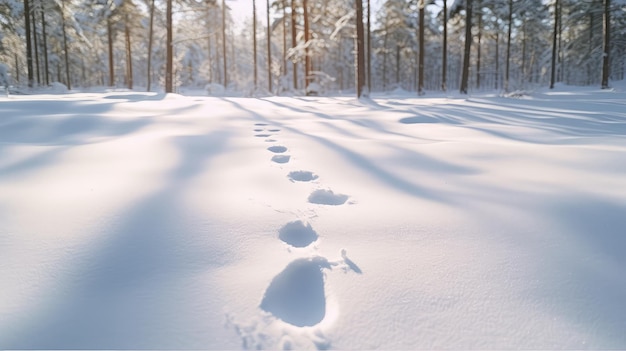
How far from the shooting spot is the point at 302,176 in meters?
2.60

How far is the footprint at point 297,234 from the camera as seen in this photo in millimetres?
1628

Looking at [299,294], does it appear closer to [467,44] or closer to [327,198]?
[327,198]

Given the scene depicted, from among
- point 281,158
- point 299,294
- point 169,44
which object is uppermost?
point 169,44

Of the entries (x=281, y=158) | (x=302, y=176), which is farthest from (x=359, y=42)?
(x=302, y=176)

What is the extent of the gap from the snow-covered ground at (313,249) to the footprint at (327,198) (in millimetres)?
16

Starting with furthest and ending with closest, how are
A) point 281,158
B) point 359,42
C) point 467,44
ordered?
point 467,44 < point 359,42 < point 281,158

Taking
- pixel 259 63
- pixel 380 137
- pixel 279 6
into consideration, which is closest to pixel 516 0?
pixel 279 6

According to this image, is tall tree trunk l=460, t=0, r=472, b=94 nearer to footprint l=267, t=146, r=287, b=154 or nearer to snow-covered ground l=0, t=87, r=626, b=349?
snow-covered ground l=0, t=87, r=626, b=349

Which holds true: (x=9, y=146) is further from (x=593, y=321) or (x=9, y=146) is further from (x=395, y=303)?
(x=593, y=321)

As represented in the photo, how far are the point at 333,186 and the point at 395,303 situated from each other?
4.00ft

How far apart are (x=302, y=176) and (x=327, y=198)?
0.49 metres

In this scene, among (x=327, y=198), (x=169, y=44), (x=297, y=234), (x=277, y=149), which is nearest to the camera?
(x=297, y=234)

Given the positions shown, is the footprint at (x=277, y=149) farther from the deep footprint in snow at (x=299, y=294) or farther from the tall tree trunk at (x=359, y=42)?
the tall tree trunk at (x=359, y=42)

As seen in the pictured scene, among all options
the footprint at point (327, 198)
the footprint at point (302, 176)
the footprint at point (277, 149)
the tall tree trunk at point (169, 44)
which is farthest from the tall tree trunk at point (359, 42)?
Result: the footprint at point (327, 198)
